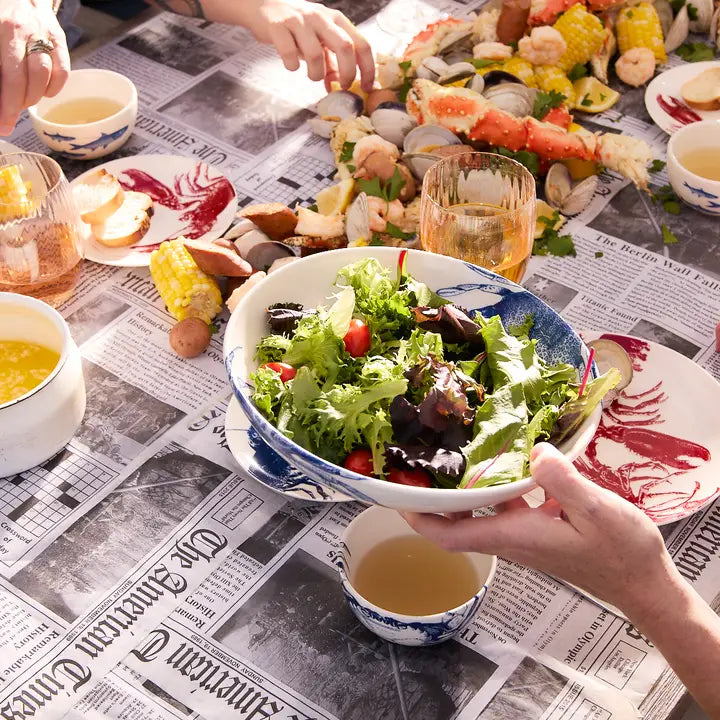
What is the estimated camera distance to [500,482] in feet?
2.60

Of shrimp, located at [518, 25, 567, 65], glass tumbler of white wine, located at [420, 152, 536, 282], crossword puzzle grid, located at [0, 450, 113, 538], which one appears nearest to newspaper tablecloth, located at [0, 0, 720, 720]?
crossword puzzle grid, located at [0, 450, 113, 538]

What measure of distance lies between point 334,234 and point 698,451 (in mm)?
632

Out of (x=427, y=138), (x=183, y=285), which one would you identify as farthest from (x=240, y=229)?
(x=427, y=138)

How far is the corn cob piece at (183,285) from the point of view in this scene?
1288 mm

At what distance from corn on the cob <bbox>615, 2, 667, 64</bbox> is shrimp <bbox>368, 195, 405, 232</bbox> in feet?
2.38

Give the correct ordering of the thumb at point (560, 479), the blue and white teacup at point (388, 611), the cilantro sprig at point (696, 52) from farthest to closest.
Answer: the cilantro sprig at point (696, 52)
the blue and white teacup at point (388, 611)
the thumb at point (560, 479)

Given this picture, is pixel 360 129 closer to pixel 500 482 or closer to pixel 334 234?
pixel 334 234

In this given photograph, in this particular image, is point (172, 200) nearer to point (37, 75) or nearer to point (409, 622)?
point (37, 75)

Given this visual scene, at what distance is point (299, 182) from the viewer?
5.15ft

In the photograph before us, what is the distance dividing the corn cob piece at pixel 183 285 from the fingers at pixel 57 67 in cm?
32

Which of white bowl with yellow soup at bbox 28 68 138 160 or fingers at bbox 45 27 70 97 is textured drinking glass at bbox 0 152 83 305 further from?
white bowl with yellow soup at bbox 28 68 138 160

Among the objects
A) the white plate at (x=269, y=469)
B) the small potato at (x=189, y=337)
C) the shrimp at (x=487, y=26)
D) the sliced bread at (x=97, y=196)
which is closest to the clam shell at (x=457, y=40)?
the shrimp at (x=487, y=26)

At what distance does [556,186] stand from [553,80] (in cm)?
28

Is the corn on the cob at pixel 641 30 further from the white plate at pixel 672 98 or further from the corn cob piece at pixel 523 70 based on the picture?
the corn cob piece at pixel 523 70
